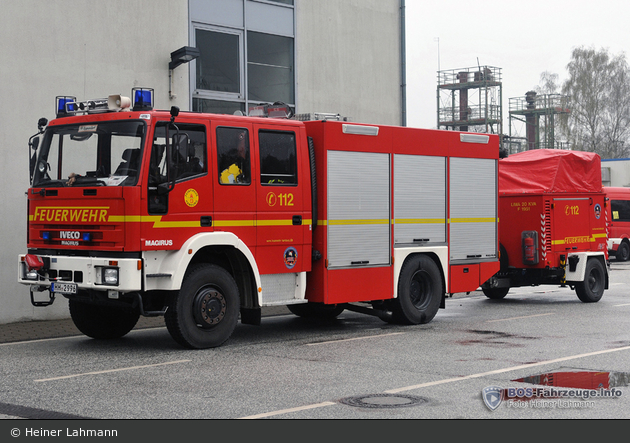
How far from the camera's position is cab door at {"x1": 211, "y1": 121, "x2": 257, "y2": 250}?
34.0 ft

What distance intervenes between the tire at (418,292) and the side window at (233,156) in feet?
10.7

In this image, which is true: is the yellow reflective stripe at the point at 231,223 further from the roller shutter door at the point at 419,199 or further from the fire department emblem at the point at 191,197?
the roller shutter door at the point at 419,199

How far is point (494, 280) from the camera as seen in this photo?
16.2 meters

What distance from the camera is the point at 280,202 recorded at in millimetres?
11062

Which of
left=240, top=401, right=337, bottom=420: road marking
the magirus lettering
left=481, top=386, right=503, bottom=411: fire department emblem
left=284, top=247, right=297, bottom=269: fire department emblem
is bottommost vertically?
left=481, top=386, right=503, bottom=411: fire department emblem

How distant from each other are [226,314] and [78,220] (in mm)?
2118

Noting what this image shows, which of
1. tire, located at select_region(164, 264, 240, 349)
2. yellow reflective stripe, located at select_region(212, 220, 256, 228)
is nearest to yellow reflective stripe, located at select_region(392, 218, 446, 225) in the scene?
yellow reflective stripe, located at select_region(212, 220, 256, 228)

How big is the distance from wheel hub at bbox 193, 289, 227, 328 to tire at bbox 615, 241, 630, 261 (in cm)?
2556

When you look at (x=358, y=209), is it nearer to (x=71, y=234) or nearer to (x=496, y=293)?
(x=71, y=234)

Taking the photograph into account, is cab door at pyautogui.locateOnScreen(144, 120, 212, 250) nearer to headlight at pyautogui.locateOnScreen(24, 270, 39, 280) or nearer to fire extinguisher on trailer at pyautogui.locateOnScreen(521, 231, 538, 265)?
headlight at pyautogui.locateOnScreen(24, 270, 39, 280)

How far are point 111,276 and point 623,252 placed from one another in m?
27.2

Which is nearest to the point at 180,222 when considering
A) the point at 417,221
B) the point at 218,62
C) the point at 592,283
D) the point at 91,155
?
the point at 91,155

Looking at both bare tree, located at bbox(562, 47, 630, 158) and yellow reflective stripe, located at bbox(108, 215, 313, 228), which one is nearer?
yellow reflective stripe, located at bbox(108, 215, 313, 228)

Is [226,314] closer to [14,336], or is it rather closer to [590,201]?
[14,336]
